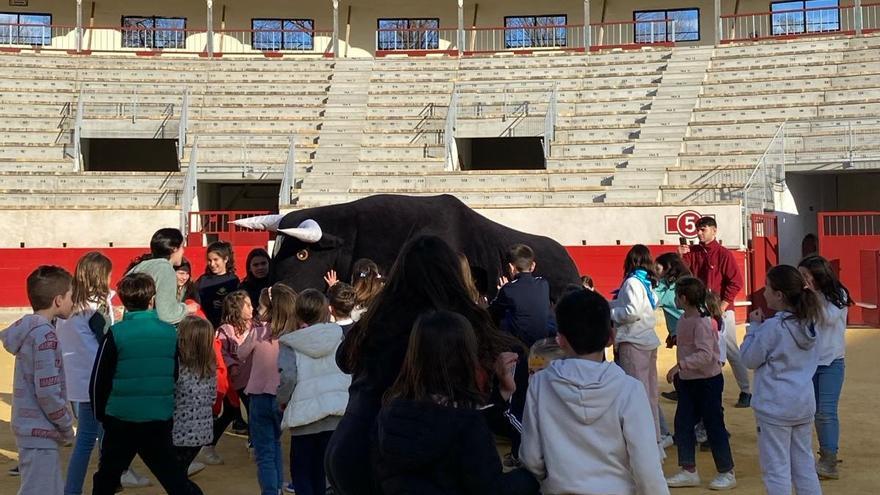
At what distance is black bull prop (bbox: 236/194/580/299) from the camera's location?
6.65 metres

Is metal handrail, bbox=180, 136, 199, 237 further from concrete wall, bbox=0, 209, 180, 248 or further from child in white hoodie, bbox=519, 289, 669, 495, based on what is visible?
child in white hoodie, bbox=519, 289, 669, 495

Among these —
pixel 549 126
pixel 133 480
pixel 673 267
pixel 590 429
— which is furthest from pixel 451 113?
pixel 590 429

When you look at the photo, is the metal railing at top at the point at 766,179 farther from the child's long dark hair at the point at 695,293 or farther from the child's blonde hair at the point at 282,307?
the child's blonde hair at the point at 282,307

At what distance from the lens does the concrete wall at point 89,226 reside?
19.9 m

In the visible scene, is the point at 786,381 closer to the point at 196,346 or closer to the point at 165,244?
the point at 196,346

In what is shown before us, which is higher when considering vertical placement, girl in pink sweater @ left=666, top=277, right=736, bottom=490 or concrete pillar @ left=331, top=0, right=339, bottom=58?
concrete pillar @ left=331, top=0, right=339, bottom=58

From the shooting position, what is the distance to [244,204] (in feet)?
91.3

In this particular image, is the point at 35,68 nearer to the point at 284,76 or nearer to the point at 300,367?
the point at 284,76

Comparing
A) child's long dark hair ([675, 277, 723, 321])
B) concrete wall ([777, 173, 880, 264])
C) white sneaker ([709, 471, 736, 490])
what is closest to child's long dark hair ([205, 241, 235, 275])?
child's long dark hair ([675, 277, 723, 321])

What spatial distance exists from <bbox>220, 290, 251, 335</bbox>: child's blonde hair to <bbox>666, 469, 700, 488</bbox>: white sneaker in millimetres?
2913

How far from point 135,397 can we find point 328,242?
6.26ft

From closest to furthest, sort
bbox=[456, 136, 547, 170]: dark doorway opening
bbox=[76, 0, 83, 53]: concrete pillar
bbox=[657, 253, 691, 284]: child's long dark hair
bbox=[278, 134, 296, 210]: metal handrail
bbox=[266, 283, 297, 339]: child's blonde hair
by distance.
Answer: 1. bbox=[266, 283, 297, 339]: child's blonde hair
2. bbox=[657, 253, 691, 284]: child's long dark hair
3. bbox=[278, 134, 296, 210]: metal handrail
4. bbox=[456, 136, 547, 170]: dark doorway opening
5. bbox=[76, 0, 83, 53]: concrete pillar

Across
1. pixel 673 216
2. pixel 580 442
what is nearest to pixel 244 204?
pixel 673 216

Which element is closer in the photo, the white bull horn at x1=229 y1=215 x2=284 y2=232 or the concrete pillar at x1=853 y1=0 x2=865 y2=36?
the white bull horn at x1=229 y1=215 x2=284 y2=232
